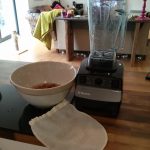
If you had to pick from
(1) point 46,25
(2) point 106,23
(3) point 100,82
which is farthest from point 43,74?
(1) point 46,25

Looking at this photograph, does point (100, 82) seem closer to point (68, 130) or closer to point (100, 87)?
point (100, 87)

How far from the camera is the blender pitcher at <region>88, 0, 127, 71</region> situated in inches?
39.4

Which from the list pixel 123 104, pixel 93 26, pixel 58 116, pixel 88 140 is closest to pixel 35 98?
pixel 58 116

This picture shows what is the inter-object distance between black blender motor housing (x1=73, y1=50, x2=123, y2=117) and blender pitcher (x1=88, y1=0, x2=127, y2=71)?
0.17 m

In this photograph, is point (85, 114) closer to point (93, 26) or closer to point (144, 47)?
point (93, 26)

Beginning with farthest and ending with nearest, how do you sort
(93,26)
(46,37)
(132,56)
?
(46,37) → (132,56) → (93,26)

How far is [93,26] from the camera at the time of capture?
1058 mm

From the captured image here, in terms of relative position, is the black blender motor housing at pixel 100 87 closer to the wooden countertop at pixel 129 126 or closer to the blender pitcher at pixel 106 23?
the wooden countertop at pixel 129 126

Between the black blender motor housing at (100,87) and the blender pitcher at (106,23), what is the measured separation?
167 millimetres

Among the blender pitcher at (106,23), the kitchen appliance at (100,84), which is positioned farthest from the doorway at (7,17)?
the kitchen appliance at (100,84)

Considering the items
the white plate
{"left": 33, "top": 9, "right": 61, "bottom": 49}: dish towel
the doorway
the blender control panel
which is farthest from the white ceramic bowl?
the doorway

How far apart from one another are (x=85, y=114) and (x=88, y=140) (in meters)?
0.13

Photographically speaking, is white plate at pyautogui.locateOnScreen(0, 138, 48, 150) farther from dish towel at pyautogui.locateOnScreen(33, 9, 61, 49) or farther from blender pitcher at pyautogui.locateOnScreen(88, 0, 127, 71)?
dish towel at pyautogui.locateOnScreen(33, 9, 61, 49)

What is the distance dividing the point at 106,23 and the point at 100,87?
402 mm
